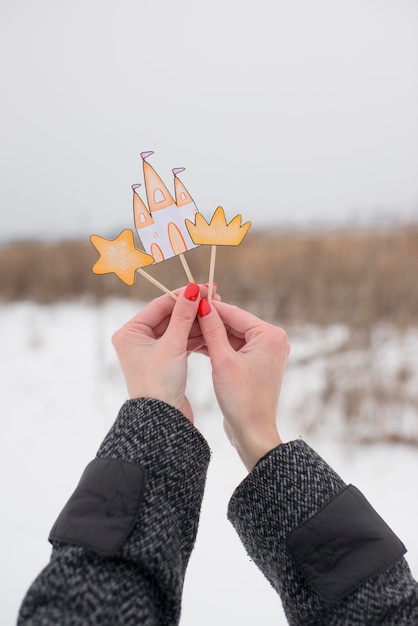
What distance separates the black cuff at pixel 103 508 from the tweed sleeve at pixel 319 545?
22 centimetres

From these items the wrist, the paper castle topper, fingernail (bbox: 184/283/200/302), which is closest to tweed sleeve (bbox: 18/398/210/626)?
the wrist

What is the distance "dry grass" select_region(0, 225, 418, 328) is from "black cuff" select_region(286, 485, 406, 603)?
2638mm

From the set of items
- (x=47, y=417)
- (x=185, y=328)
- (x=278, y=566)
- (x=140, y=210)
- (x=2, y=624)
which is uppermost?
(x=140, y=210)

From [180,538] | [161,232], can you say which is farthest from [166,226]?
[180,538]

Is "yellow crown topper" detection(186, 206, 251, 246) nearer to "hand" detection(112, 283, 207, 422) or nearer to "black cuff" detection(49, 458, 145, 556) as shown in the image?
"hand" detection(112, 283, 207, 422)

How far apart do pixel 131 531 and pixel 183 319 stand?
430 millimetres

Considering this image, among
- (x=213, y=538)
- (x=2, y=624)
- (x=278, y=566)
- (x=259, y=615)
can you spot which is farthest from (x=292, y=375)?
(x=278, y=566)

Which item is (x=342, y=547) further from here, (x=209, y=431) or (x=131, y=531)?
(x=209, y=431)

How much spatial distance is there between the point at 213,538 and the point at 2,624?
778mm

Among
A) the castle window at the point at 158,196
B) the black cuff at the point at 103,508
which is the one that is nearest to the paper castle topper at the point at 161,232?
the castle window at the point at 158,196

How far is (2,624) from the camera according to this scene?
1455 millimetres

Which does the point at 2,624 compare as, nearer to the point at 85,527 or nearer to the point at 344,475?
the point at 85,527

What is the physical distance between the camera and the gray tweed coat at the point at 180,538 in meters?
0.60

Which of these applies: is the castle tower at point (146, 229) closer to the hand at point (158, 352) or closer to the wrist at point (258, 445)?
the hand at point (158, 352)
